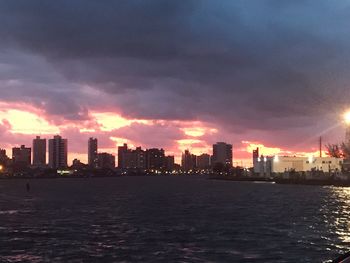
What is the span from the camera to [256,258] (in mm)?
41906

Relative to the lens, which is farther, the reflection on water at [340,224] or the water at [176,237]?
the reflection on water at [340,224]

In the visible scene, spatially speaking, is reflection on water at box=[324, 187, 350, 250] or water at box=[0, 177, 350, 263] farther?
reflection on water at box=[324, 187, 350, 250]

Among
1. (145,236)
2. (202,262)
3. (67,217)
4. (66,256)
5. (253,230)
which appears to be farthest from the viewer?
(67,217)

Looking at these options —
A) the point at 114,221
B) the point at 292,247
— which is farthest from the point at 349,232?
the point at 114,221

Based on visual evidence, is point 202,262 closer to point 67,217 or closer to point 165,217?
point 165,217

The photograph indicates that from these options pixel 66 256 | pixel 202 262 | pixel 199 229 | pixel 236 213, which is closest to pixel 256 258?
pixel 202 262

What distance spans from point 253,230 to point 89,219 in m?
27.4

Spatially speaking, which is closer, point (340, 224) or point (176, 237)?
point (176, 237)

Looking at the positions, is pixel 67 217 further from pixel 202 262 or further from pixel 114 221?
pixel 202 262

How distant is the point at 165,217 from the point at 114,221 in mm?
8416

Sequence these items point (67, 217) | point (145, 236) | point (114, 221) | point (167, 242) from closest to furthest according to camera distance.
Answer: point (167, 242)
point (145, 236)
point (114, 221)
point (67, 217)

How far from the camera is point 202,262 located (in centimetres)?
4062

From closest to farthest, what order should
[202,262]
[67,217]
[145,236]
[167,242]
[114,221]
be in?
1. [202,262]
2. [167,242]
3. [145,236]
4. [114,221]
5. [67,217]

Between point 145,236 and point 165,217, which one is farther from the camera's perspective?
point 165,217
